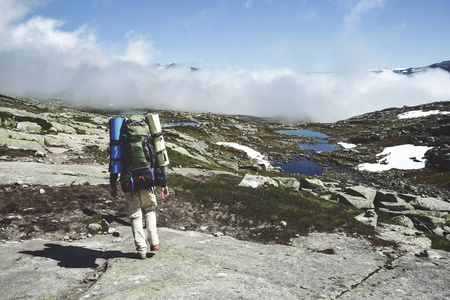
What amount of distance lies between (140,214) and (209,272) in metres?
2.87

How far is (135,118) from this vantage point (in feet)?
27.4

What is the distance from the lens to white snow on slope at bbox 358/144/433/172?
8563 cm

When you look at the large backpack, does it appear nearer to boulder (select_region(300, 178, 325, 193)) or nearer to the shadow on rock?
the shadow on rock

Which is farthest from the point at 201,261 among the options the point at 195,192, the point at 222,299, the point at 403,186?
the point at 403,186

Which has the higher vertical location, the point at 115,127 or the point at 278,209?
the point at 115,127

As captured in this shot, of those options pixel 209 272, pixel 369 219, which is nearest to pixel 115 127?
pixel 209 272

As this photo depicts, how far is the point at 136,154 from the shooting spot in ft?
26.6

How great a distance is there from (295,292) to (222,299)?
2339mm

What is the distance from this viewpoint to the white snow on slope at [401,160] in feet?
281

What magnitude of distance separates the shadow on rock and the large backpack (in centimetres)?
248

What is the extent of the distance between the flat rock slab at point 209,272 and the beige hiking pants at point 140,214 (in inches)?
21.6

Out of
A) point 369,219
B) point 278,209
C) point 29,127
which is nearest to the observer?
point 369,219

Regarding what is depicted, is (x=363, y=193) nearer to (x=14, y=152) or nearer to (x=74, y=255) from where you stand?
(x=74, y=255)

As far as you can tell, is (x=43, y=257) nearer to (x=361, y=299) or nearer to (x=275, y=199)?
(x=361, y=299)
